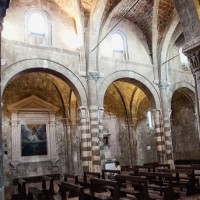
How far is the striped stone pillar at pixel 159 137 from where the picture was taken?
17516mm

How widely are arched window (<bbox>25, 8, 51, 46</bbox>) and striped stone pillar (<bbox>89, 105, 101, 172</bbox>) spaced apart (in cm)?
436

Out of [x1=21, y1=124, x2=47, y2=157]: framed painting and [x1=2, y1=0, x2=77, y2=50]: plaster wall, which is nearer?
[x1=2, y1=0, x2=77, y2=50]: plaster wall

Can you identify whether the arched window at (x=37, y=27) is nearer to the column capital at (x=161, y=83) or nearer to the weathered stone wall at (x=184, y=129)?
the column capital at (x=161, y=83)

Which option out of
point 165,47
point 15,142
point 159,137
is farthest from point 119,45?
point 15,142

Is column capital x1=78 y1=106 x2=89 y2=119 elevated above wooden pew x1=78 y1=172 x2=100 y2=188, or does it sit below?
above

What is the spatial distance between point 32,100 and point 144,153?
9936 millimetres

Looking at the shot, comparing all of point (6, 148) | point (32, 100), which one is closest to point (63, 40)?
point (32, 100)

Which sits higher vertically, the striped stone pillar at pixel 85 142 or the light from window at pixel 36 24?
the light from window at pixel 36 24

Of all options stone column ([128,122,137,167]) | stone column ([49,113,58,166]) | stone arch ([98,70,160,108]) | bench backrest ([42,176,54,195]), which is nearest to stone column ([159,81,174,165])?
stone arch ([98,70,160,108])

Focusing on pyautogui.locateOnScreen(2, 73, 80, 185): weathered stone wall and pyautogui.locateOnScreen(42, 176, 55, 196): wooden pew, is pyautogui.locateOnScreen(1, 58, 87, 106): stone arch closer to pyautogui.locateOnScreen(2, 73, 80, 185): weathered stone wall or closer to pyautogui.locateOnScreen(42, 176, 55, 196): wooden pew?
pyautogui.locateOnScreen(2, 73, 80, 185): weathered stone wall

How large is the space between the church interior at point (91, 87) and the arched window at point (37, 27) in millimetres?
54

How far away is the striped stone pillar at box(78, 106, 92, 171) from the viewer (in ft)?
48.0

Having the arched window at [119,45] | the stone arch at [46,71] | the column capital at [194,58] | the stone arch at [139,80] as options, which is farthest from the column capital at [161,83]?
the column capital at [194,58]

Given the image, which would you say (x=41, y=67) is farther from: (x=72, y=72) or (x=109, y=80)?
(x=109, y=80)
